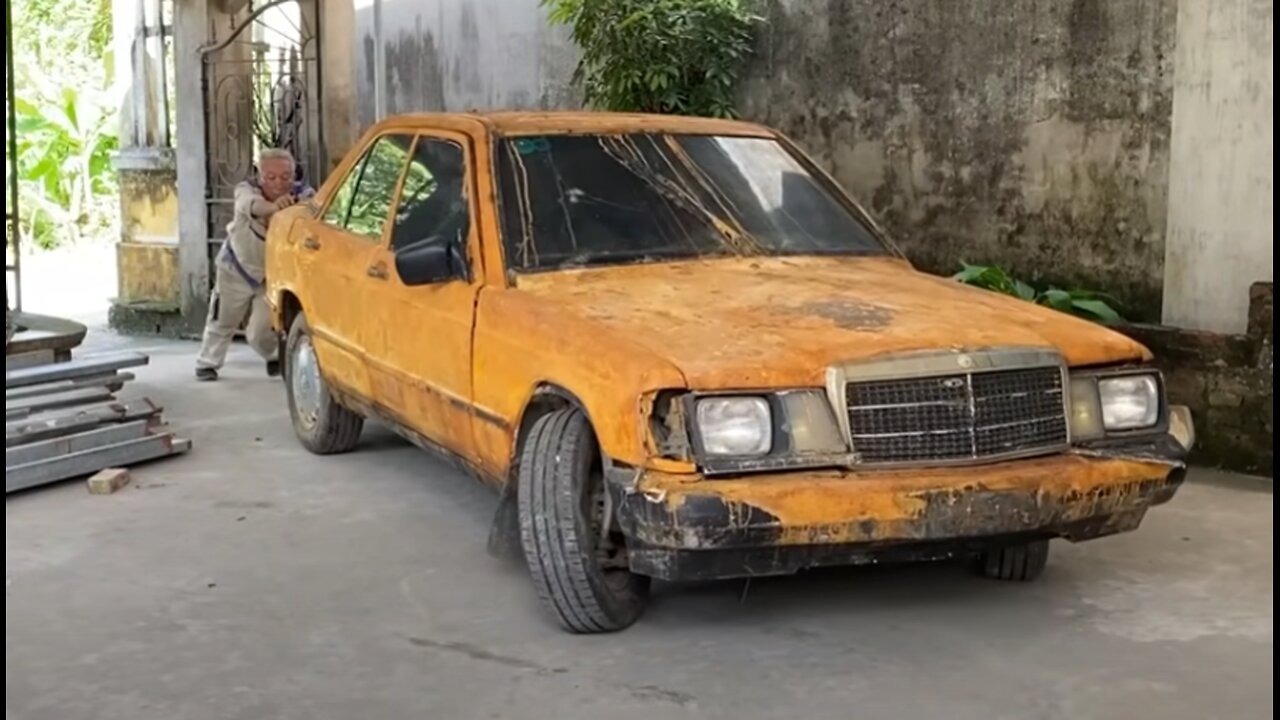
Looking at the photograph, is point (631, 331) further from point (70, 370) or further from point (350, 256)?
point (70, 370)

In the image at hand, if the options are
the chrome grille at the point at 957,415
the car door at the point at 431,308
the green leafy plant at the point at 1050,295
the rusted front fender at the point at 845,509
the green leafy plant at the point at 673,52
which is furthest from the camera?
the green leafy plant at the point at 673,52

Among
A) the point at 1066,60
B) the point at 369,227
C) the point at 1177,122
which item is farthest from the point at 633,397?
the point at 1066,60

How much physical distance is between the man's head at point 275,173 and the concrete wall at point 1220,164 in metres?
5.16

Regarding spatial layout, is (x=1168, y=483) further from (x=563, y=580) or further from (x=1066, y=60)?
(x=1066, y=60)

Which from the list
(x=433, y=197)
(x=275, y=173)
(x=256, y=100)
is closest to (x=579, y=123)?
(x=433, y=197)

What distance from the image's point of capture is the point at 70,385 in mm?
7117

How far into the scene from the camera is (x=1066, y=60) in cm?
756

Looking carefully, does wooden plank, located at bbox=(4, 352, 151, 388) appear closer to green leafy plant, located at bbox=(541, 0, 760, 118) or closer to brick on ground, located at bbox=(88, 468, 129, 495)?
brick on ground, located at bbox=(88, 468, 129, 495)

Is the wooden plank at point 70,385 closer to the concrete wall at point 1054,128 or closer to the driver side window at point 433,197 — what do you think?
the driver side window at point 433,197

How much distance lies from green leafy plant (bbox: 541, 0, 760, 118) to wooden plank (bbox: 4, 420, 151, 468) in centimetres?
382

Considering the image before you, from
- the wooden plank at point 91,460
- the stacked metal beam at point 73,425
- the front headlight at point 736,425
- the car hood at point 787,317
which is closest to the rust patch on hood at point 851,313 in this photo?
the car hood at point 787,317

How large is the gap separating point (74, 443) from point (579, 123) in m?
2.81

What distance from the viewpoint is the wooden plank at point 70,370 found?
6.91 metres

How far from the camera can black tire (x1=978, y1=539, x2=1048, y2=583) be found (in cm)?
485
